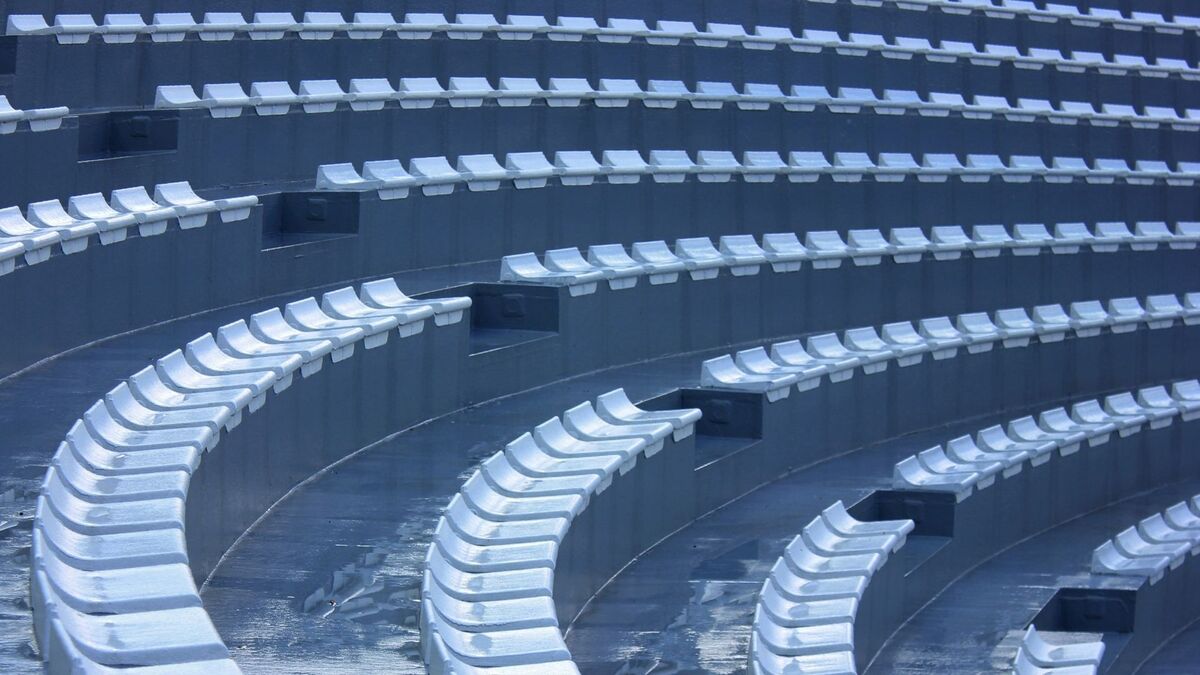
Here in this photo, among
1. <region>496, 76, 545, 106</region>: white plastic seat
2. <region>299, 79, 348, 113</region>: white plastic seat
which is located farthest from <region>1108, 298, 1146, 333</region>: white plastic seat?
<region>299, 79, 348, 113</region>: white plastic seat

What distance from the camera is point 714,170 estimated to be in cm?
605

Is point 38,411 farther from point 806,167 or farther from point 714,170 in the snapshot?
point 806,167

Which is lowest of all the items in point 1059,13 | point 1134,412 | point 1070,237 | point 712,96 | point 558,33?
point 1134,412

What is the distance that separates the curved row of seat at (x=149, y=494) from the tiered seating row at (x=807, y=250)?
1.14 meters

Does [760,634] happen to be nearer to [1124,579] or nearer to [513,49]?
[1124,579]

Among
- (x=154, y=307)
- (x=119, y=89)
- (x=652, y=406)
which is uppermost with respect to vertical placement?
(x=119, y=89)

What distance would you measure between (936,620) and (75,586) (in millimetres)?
2724

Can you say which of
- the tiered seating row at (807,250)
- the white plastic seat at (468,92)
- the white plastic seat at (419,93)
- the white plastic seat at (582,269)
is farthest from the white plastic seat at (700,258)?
the white plastic seat at (419,93)

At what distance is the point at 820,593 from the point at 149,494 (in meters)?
1.53

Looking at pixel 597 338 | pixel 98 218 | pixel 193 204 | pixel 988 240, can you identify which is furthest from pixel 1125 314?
pixel 98 218

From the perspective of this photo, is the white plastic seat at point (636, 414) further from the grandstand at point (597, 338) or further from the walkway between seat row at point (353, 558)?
the walkway between seat row at point (353, 558)

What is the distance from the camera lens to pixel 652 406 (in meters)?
4.56

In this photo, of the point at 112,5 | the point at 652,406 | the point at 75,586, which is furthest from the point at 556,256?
the point at 75,586

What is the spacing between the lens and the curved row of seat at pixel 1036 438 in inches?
186
